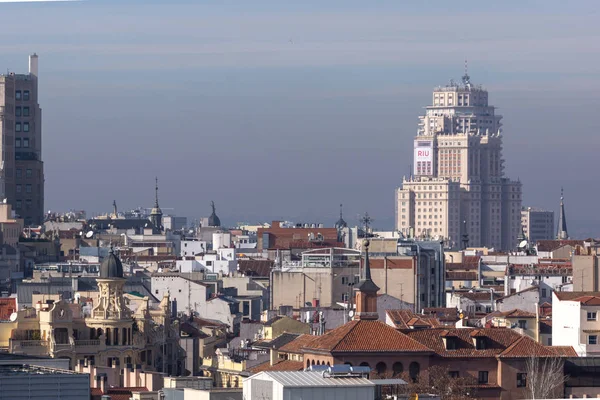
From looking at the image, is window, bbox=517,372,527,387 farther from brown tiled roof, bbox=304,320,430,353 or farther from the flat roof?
the flat roof

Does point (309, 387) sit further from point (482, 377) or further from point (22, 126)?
point (22, 126)

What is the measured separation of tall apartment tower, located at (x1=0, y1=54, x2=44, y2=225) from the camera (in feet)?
376

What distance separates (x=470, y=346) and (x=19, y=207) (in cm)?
7215

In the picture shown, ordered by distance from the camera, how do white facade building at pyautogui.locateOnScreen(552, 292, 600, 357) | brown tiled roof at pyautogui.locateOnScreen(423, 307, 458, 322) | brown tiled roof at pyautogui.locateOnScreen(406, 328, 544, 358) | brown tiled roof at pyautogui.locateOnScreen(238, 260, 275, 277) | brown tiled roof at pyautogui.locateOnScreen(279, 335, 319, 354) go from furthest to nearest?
1. brown tiled roof at pyautogui.locateOnScreen(238, 260, 275, 277)
2. brown tiled roof at pyautogui.locateOnScreen(423, 307, 458, 322)
3. white facade building at pyautogui.locateOnScreen(552, 292, 600, 357)
4. brown tiled roof at pyautogui.locateOnScreen(279, 335, 319, 354)
5. brown tiled roof at pyautogui.locateOnScreen(406, 328, 544, 358)

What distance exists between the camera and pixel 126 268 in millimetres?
84938

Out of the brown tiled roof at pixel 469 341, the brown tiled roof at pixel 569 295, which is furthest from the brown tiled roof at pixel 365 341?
the brown tiled roof at pixel 569 295

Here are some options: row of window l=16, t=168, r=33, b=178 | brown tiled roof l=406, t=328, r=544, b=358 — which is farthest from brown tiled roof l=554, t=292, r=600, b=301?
row of window l=16, t=168, r=33, b=178

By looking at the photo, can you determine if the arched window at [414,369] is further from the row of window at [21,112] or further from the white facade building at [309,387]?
the row of window at [21,112]

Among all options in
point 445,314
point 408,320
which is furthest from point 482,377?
point 445,314

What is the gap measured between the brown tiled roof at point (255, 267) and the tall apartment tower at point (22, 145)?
Result: 1712 centimetres

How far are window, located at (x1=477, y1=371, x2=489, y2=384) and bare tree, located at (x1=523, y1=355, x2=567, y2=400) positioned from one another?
694 mm

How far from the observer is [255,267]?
9594 cm

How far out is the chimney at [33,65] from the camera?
119525 millimetres

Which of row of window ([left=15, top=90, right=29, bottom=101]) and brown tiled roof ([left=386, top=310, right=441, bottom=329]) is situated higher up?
row of window ([left=15, top=90, right=29, bottom=101])
